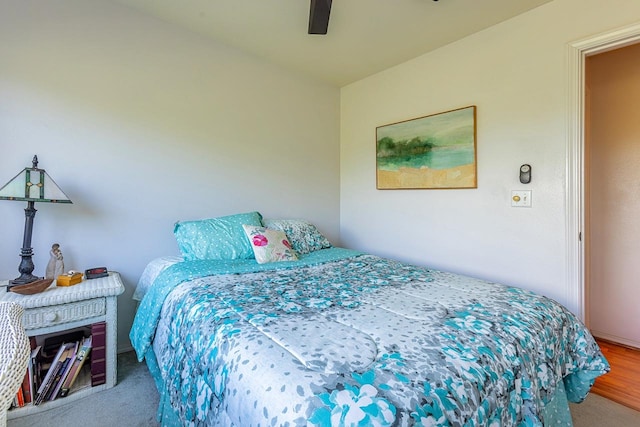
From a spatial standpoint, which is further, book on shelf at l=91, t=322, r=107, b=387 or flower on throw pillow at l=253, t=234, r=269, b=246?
flower on throw pillow at l=253, t=234, r=269, b=246

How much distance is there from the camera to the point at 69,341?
5.97 ft

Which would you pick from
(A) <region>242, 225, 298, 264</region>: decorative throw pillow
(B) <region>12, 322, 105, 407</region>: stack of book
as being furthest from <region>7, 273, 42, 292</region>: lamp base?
(A) <region>242, 225, 298, 264</region>: decorative throw pillow

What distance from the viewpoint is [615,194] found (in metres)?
2.58

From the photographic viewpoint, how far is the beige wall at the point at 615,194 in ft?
8.18

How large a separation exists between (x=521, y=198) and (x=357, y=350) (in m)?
1.85

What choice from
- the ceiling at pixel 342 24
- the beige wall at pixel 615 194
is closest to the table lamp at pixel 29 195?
the ceiling at pixel 342 24

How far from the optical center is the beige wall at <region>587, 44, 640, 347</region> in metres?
2.49

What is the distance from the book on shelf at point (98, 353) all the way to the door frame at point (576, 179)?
282 centimetres

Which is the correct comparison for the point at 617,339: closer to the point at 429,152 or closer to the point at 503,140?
the point at 503,140

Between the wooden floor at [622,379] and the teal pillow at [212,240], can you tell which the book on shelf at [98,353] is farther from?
the wooden floor at [622,379]

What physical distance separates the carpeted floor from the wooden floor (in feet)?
0.31

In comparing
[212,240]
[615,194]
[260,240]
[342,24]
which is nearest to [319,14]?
[342,24]

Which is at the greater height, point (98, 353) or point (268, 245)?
point (268, 245)

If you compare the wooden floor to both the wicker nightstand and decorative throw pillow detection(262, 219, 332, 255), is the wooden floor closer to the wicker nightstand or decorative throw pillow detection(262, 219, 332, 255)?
decorative throw pillow detection(262, 219, 332, 255)
